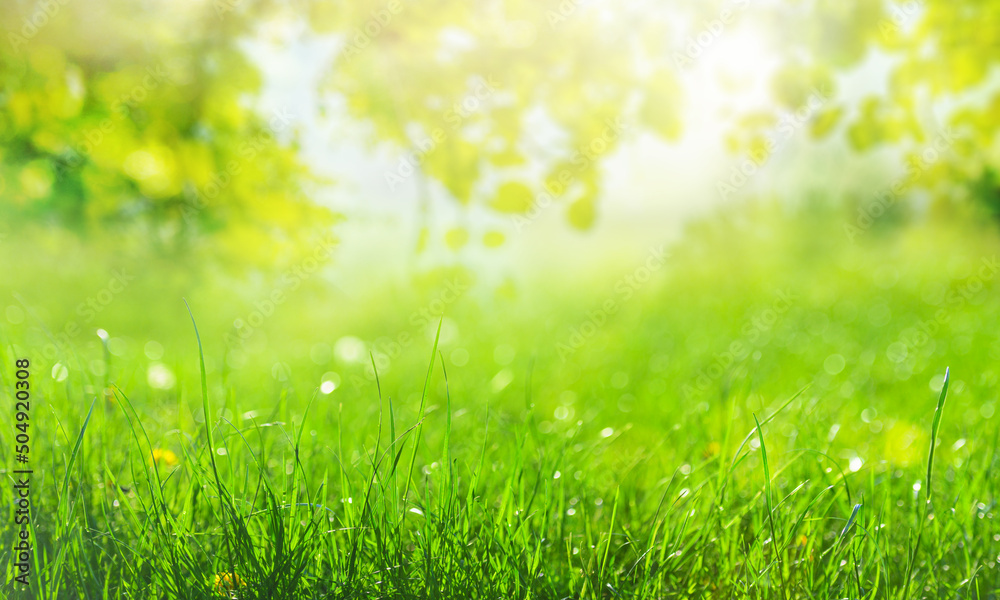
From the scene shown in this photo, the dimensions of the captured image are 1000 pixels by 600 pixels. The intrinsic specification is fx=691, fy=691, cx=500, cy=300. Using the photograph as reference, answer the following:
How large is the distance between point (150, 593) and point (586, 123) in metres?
1.44

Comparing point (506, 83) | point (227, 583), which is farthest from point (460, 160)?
point (227, 583)

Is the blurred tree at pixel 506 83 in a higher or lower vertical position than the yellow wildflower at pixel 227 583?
higher

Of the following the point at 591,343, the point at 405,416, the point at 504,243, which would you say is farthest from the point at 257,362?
the point at 504,243

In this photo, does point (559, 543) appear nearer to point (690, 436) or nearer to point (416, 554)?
point (416, 554)

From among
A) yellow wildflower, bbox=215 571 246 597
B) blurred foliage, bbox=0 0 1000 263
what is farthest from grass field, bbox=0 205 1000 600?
blurred foliage, bbox=0 0 1000 263

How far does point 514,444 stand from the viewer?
1.50m

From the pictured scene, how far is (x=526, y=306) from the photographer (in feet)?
15.8

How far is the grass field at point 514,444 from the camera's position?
0.99 meters

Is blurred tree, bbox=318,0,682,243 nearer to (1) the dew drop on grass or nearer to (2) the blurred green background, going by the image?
(2) the blurred green background

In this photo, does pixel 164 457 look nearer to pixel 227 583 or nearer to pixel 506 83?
pixel 227 583

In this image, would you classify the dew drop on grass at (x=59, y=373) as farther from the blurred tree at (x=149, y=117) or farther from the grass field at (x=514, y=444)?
the blurred tree at (x=149, y=117)

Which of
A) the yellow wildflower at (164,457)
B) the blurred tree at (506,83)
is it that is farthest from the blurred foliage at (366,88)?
the yellow wildflower at (164,457)

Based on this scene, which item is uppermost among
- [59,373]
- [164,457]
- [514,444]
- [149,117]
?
[149,117]

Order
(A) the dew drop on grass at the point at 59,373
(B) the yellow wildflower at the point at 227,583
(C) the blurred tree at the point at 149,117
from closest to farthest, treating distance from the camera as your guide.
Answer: (B) the yellow wildflower at the point at 227,583 < (A) the dew drop on grass at the point at 59,373 < (C) the blurred tree at the point at 149,117
